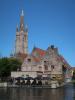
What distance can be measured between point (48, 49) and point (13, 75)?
1734cm

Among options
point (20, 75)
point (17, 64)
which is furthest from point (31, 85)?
point (17, 64)

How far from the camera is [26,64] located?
114375 millimetres

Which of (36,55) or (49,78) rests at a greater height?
(36,55)

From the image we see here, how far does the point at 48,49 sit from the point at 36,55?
247 inches

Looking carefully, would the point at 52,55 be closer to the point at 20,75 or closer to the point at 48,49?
the point at 48,49

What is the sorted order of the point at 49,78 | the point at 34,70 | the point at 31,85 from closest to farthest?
the point at 31,85 < the point at 49,78 < the point at 34,70

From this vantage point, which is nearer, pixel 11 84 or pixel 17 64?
pixel 11 84

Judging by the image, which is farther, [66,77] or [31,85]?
[66,77]

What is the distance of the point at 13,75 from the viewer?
10731 centimetres

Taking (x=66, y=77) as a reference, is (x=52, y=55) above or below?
above

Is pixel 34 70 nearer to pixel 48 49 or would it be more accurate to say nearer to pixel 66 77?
pixel 48 49

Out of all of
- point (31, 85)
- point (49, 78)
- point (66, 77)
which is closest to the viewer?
point (31, 85)

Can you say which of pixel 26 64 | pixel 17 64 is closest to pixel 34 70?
pixel 26 64

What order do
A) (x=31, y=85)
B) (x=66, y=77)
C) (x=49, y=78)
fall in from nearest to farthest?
1. (x=31, y=85)
2. (x=49, y=78)
3. (x=66, y=77)
